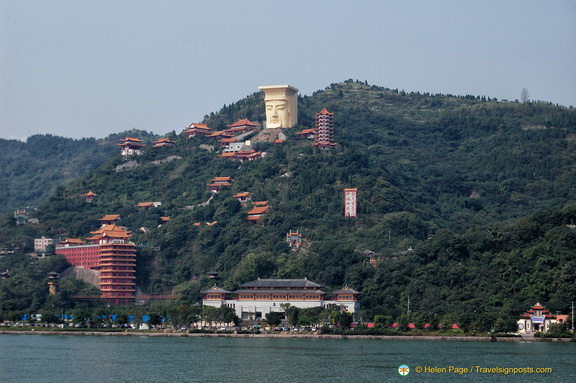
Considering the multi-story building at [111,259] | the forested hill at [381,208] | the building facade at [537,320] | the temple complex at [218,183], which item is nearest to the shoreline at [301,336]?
the building facade at [537,320]

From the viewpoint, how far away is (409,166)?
142 m

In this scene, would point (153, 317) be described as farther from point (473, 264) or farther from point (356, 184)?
point (356, 184)

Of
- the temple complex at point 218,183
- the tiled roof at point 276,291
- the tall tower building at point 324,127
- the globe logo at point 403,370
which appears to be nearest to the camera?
the globe logo at point 403,370

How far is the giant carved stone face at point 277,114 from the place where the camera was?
135625 millimetres

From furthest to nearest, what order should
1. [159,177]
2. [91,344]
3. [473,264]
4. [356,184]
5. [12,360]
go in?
[159,177] < [356,184] < [473,264] < [91,344] < [12,360]

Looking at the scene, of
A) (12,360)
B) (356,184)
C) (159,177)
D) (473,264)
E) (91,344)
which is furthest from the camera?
(159,177)

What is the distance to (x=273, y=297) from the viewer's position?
88250 mm

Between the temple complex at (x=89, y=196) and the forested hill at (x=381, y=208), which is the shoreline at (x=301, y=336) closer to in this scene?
the forested hill at (x=381, y=208)

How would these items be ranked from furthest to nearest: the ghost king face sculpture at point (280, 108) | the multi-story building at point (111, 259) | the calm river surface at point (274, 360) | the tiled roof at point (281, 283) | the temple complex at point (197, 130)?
the temple complex at point (197, 130) < the ghost king face sculpture at point (280, 108) < the multi-story building at point (111, 259) < the tiled roof at point (281, 283) < the calm river surface at point (274, 360)

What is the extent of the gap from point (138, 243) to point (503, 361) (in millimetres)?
66212

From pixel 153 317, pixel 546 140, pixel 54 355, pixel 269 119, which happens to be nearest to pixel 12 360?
pixel 54 355

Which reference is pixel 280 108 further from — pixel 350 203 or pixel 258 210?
pixel 350 203

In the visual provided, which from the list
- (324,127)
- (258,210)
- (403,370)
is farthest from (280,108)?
(403,370)

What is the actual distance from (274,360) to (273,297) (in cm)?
3110
